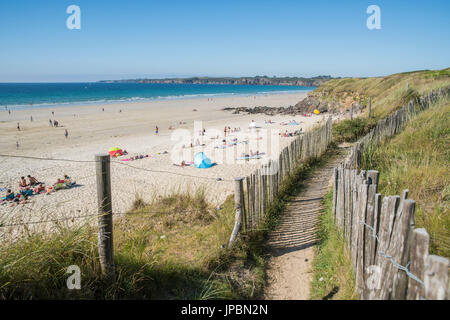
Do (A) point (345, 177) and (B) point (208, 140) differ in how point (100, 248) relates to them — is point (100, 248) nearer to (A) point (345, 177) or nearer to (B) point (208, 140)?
(A) point (345, 177)

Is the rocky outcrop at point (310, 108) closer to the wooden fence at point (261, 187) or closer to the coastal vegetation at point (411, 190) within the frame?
the coastal vegetation at point (411, 190)

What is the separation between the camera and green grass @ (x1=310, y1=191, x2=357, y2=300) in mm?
3328

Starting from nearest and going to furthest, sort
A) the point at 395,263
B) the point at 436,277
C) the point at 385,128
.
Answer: the point at 436,277, the point at 395,263, the point at 385,128

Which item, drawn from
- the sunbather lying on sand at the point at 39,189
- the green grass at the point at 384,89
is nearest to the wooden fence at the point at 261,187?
the sunbather lying on sand at the point at 39,189

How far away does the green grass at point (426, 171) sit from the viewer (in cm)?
325

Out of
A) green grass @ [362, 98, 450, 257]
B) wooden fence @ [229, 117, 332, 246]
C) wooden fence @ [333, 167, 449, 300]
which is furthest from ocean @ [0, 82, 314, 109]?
wooden fence @ [333, 167, 449, 300]

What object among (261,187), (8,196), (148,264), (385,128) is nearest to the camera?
(148,264)

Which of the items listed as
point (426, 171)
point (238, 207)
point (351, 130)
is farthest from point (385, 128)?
point (238, 207)

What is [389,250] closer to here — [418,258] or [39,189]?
[418,258]

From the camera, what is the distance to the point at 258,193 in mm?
5102

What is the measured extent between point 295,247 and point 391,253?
8.10 ft

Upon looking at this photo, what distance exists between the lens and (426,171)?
461cm
